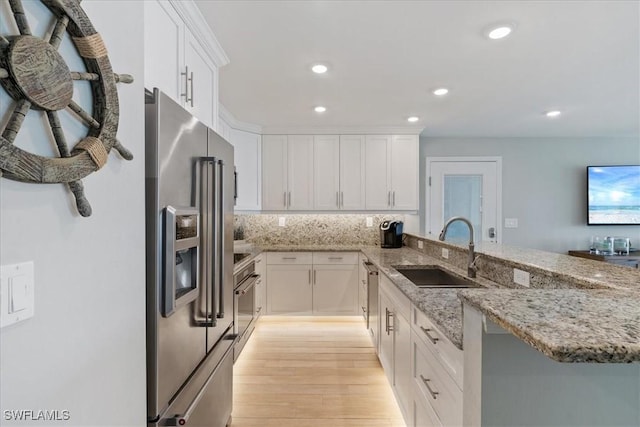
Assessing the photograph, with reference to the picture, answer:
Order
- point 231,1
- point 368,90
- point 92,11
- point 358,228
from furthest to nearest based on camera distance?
point 358,228, point 368,90, point 231,1, point 92,11

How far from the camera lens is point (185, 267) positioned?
4.29 feet

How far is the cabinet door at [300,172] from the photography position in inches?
164

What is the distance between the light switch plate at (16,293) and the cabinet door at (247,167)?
329 cm

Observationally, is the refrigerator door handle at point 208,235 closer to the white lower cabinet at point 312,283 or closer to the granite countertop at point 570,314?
the granite countertop at point 570,314

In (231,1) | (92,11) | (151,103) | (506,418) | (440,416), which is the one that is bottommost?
(440,416)

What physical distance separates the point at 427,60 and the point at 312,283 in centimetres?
269

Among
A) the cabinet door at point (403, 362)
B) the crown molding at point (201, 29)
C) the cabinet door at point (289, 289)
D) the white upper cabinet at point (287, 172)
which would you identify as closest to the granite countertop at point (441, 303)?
the cabinet door at point (403, 362)

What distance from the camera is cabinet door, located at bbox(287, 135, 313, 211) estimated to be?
418 cm

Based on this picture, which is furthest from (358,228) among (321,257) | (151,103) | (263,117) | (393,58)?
(151,103)

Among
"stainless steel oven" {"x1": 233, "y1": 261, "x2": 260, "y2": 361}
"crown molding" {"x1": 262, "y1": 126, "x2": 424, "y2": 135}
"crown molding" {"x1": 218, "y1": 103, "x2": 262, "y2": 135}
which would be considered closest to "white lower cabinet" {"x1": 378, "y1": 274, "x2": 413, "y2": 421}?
"stainless steel oven" {"x1": 233, "y1": 261, "x2": 260, "y2": 361}

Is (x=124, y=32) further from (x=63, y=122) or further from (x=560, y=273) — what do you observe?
(x=560, y=273)

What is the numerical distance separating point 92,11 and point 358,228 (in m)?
3.85

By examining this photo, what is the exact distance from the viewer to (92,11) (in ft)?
2.88

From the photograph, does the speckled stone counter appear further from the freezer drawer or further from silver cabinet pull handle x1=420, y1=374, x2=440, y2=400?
the freezer drawer
